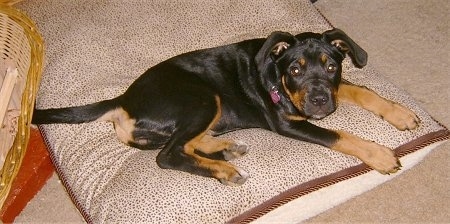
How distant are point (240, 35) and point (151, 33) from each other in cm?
61

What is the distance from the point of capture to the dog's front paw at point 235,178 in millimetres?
2752

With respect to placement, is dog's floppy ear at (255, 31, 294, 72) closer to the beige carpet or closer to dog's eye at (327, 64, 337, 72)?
dog's eye at (327, 64, 337, 72)

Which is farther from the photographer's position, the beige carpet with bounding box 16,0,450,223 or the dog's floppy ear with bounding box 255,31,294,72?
the beige carpet with bounding box 16,0,450,223

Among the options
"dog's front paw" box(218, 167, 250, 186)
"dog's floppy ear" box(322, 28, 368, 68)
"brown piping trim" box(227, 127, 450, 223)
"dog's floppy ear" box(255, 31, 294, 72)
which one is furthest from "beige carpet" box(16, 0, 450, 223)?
"dog's floppy ear" box(255, 31, 294, 72)

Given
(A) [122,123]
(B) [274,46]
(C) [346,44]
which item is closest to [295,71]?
(B) [274,46]

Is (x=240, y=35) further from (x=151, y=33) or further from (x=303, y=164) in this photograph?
(x=303, y=164)

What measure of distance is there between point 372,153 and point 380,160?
2.1 inches

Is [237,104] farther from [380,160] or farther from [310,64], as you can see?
[380,160]

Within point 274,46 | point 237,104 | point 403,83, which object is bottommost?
point 237,104

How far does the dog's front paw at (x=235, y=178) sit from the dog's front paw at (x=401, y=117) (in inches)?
34.8

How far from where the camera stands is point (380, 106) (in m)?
3.02

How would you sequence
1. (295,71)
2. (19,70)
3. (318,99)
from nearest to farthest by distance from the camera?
(318,99)
(295,71)
(19,70)

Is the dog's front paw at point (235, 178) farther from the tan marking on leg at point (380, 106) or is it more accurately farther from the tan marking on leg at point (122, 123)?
the tan marking on leg at point (380, 106)

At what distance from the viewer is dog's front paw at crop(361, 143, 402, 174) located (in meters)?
2.81
